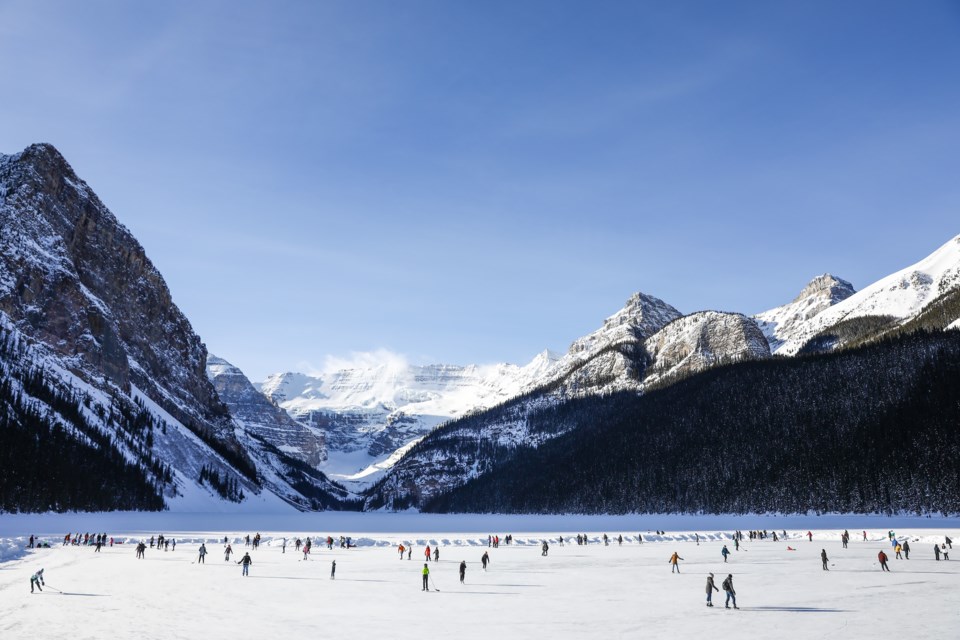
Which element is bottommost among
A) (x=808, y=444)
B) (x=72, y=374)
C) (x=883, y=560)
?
(x=883, y=560)

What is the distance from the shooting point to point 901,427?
125500 millimetres

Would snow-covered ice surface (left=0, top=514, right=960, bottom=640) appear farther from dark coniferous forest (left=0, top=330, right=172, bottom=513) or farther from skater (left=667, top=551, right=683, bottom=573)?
dark coniferous forest (left=0, top=330, right=172, bottom=513)

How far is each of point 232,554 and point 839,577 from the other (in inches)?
2098

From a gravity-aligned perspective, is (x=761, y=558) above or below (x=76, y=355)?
below

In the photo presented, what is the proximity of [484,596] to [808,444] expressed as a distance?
124881mm

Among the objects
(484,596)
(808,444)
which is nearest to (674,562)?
(484,596)

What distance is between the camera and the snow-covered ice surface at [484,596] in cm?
2805

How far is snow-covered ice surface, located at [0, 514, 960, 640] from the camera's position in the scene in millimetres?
28047

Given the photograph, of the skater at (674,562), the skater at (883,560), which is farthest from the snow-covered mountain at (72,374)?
the skater at (883,560)

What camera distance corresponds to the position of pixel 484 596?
37688 millimetres

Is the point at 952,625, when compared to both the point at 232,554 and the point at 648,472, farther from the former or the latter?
the point at 648,472

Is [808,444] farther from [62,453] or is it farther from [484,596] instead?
[62,453]

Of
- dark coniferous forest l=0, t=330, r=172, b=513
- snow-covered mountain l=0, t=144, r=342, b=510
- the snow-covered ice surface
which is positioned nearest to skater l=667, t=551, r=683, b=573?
the snow-covered ice surface

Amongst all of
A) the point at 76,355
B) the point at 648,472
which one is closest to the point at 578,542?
the point at 648,472
